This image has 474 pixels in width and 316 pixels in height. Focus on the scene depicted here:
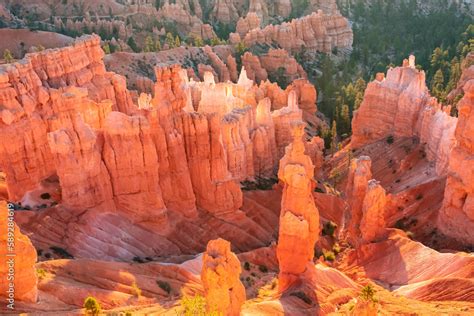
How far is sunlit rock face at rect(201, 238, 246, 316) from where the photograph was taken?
17.6 m

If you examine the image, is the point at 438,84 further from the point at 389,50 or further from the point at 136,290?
the point at 136,290

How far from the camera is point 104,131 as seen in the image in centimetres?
2973

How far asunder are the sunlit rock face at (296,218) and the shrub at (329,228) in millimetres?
9816

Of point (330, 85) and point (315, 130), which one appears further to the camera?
point (330, 85)

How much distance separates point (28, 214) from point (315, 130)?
35.9 meters

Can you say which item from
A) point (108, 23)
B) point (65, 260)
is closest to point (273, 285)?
point (65, 260)

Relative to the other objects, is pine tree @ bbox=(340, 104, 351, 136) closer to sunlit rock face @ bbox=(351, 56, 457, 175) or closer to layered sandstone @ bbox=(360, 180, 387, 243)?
sunlit rock face @ bbox=(351, 56, 457, 175)

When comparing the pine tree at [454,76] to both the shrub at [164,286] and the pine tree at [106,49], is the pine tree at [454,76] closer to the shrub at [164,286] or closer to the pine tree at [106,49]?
the pine tree at [106,49]

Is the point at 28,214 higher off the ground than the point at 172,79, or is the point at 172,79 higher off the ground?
the point at 172,79

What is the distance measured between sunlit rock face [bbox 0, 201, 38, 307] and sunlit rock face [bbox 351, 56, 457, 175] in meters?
25.7

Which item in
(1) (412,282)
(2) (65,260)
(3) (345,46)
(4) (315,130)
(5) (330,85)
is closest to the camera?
(2) (65,260)

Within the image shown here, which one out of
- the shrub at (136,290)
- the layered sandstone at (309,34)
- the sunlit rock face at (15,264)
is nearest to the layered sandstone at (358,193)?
the shrub at (136,290)

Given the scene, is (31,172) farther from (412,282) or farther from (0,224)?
(412,282)

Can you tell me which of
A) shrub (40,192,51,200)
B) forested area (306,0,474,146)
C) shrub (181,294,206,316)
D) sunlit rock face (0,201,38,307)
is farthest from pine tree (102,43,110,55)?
shrub (181,294,206,316)
